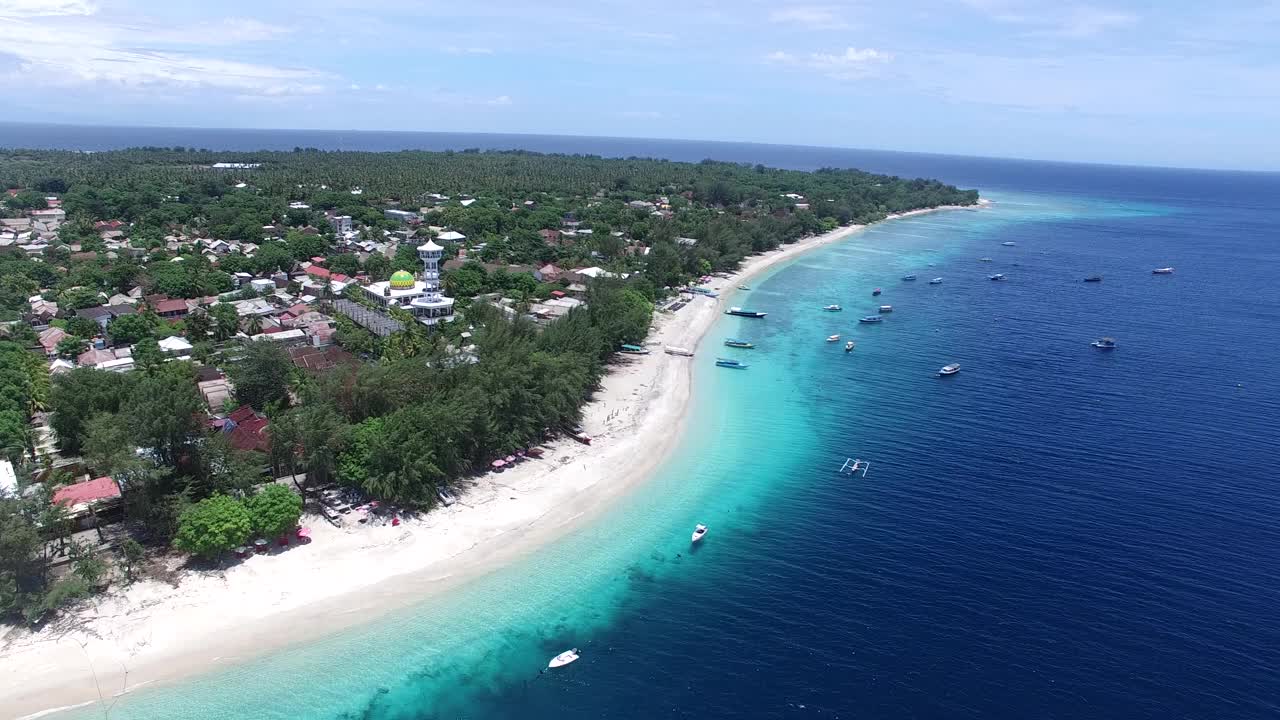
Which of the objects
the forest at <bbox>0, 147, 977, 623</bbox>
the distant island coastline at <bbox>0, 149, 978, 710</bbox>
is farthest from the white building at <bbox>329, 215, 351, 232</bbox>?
the forest at <bbox>0, 147, 977, 623</bbox>

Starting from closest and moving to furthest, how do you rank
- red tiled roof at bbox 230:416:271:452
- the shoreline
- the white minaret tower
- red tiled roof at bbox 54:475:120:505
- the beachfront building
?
the shoreline < red tiled roof at bbox 54:475:120:505 < red tiled roof at bbox 230:416:271:452 < the white minaret tower < the beachfront building

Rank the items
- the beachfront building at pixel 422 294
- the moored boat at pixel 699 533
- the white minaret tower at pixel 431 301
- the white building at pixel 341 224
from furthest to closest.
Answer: the white building at pixel 341 224 < the beachfront building at pixel 422 294 < the white minaret tower at pixel 431 301 < the moored boat at pixel 699 533

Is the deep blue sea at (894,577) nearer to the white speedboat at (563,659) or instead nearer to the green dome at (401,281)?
the white speedboat at (563,659)

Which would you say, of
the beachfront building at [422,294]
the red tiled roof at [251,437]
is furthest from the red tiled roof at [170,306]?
the red tiled roof at [251,437]

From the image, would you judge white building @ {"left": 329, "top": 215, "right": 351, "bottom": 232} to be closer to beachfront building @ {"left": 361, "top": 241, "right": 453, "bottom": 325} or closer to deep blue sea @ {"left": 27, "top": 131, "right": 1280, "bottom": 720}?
beachfront building @ {"left": 361, "top": 241, "right": 453, "bottom": 325}

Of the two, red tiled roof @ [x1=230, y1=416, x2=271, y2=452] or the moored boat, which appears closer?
the moored boat

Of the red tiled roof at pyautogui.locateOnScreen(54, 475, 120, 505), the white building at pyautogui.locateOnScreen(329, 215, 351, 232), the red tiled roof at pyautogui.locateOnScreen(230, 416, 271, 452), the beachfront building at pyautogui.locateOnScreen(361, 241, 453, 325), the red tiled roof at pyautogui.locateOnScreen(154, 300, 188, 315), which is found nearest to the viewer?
the red tiled roof at pyautogui.locateOnScreen(54, 475, 120, 505)

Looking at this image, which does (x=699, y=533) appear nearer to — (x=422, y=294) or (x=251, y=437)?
(x=251, y=437)
